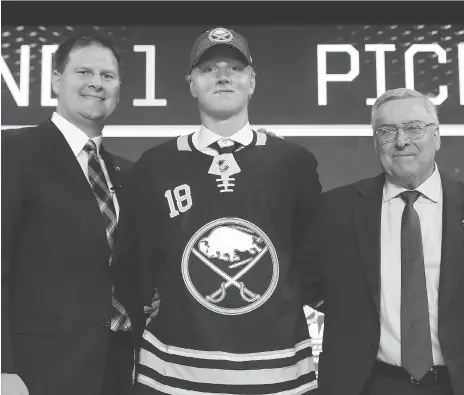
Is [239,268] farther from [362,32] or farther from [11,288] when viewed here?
[362,32]

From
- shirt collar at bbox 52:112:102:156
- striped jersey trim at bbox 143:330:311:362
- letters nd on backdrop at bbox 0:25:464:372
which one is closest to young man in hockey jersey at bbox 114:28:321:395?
striped jersey trim at bbox 143:330:311:362

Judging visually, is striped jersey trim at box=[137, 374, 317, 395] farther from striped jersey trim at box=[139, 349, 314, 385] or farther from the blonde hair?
the blonde hair

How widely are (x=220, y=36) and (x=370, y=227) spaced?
0.70 m

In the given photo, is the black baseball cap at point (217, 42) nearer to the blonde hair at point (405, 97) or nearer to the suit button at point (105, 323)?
the blonde hair at point (405, 97)

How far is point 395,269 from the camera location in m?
1.88

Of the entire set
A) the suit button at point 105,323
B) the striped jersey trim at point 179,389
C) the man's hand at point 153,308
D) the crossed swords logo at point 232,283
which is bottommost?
the striped jersey trim at point 179,389

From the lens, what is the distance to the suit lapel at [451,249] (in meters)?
1.80

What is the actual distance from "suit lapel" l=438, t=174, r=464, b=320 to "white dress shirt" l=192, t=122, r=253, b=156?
1.89ft

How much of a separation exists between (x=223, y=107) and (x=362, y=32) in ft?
4.90

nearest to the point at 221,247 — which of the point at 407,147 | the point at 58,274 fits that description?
the point at 58,274

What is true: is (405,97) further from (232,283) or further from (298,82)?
(298,82)

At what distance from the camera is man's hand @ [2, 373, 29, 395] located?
71.1 inches

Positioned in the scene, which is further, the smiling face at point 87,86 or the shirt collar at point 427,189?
the smiling face at point 87,86

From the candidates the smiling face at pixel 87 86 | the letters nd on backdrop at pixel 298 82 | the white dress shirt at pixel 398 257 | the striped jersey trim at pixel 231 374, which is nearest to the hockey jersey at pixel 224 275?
the striped jersey trim at pixel 231 374
